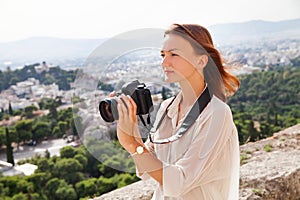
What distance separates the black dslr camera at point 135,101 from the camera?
63cm

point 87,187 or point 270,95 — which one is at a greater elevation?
point 87,187

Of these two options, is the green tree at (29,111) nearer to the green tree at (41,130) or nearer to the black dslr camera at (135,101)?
the green tree at (41,130)

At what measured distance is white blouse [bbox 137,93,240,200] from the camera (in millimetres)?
654

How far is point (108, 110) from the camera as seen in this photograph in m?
0.64

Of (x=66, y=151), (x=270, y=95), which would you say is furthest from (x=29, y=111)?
(x=270, y=95)

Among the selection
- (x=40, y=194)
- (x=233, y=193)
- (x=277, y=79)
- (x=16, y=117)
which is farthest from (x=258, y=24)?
(x=233, y=193)

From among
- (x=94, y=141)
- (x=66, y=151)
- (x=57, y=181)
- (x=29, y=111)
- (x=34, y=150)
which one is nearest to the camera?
(x=94, y=141)

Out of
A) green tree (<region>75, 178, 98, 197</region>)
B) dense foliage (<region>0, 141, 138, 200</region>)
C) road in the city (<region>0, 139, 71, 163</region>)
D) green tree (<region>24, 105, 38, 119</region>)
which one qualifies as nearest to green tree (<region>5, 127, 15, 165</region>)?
road in the city (<region>0, 139, 71, 163</region>)

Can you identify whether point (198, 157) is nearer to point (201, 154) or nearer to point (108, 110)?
point (201, 154)

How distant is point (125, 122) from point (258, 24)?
19.9 ft

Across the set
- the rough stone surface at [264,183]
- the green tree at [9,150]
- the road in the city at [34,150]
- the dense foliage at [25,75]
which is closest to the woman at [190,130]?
A: the rough stone surface at [264,183]

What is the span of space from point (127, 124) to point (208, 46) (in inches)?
8.0

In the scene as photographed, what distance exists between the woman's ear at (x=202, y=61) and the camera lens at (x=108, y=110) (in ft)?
0.55

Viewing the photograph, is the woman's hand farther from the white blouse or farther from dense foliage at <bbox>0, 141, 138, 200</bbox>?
dense foliage at <bbox>0, 141, 138, 200</bbox>
